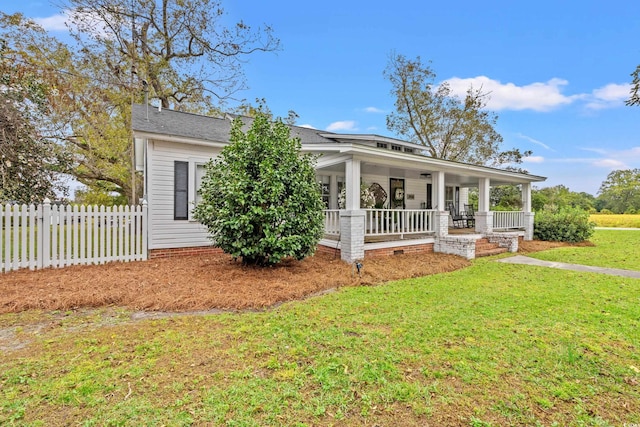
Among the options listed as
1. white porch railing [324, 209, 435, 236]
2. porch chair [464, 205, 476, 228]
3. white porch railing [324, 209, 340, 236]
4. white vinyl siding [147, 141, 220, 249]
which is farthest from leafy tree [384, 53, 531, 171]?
white vinyl siding [147, 141, 220, 249]

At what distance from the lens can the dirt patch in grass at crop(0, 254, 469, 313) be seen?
459cm

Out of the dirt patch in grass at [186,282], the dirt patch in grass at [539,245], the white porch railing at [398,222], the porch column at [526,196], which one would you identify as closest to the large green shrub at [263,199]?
the dirt patch in grass at [186,282]

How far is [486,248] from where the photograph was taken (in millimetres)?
10180

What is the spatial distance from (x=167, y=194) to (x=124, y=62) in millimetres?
13171

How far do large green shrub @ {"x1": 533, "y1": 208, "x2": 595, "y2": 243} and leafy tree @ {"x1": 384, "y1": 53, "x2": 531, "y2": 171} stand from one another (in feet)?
38.6

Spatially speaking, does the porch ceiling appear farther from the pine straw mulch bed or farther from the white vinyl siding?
the white vinyl siding

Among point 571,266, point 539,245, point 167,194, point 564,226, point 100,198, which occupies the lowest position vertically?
point 571,266

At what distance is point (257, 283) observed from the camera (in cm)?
561

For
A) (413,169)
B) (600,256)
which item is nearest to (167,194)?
(413,169)

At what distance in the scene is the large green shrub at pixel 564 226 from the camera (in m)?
12.7

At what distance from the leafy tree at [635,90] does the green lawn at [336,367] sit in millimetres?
2932

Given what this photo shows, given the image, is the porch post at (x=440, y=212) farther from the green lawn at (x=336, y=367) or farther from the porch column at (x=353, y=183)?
the green lawn at (x=336, y=367)

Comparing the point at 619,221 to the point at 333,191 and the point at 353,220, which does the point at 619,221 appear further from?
the point at 353,220

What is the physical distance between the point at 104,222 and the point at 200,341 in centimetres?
568
